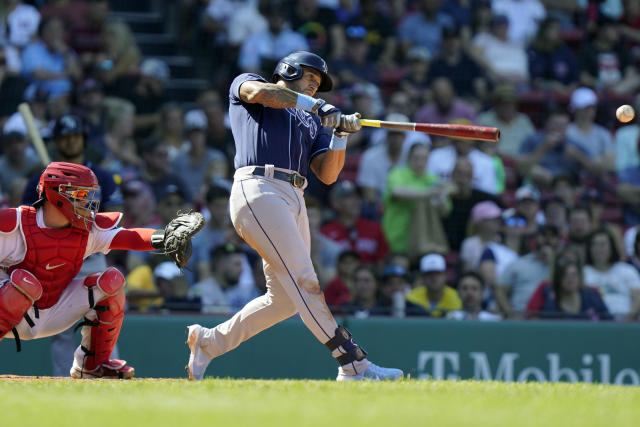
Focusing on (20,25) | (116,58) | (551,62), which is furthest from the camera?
(551,62)

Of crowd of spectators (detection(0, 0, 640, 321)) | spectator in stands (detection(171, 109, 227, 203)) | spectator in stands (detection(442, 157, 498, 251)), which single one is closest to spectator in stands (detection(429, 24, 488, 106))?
crowd of spectators (detection(0, 0, 640, 321))

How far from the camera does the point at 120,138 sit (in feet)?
34.8

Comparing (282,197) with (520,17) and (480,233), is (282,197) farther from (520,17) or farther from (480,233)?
(520,17)

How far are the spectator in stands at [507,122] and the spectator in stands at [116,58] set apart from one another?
151 inches

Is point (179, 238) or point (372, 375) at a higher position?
point (179, 238)

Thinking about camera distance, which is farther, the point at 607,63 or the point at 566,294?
the point at 607,63

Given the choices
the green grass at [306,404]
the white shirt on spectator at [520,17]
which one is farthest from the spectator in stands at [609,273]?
the green grass at [306,404]

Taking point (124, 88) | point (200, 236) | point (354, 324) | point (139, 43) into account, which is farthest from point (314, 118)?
point (139, 43)

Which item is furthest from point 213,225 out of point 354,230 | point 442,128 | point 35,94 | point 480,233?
point 442,128

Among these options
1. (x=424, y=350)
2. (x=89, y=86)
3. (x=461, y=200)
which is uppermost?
(x=89, y=86)

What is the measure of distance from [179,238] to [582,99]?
294 inches

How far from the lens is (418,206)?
1035cm

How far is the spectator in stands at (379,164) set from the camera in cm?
1075

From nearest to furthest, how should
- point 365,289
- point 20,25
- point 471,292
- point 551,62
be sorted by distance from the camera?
1. point 365,289
2. point 471,292
3. point 20,25
4. point 551,62
